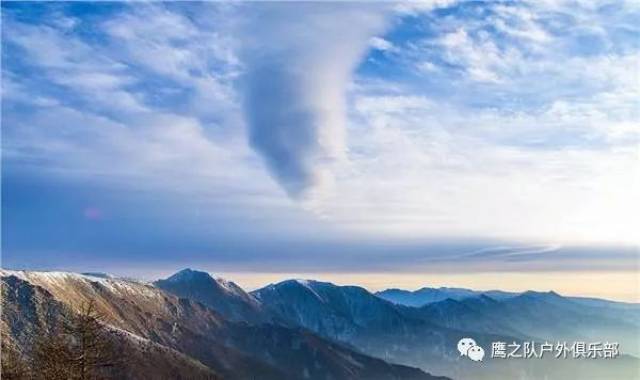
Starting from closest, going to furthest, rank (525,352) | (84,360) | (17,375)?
(84,360), (17,375), (525,352)

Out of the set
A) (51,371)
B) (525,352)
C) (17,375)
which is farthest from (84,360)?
(525,352)

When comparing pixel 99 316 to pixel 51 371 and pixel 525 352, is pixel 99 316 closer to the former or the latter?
pixel 51 371

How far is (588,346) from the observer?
62.5 meters

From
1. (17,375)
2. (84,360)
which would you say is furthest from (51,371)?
(17,375)

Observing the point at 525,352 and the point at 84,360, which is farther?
the point at 525,352

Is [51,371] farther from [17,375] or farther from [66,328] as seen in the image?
[17,375]

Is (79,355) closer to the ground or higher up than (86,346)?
closer to the ground

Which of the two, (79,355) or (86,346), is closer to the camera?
(86,346)

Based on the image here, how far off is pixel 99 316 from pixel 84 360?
2.76m

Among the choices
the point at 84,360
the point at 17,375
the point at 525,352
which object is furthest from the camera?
the point at 525,352

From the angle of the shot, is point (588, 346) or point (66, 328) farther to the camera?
point (588, 346)

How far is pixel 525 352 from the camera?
6719 cm

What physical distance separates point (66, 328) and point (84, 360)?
2.87 metres

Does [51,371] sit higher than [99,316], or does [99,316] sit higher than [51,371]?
[99,316]
